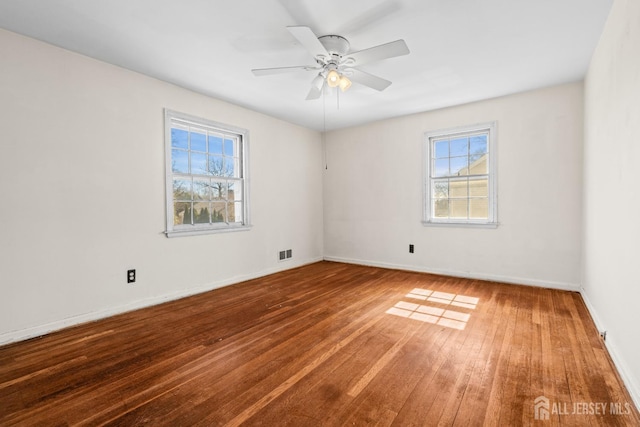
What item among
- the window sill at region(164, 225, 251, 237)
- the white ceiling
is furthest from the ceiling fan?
the window sill at region(164, 225, 251, 237)

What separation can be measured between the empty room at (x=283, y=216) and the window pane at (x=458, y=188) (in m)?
0.06

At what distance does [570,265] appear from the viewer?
12.4ft

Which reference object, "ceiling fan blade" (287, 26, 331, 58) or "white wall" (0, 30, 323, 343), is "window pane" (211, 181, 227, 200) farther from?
"ceiling fan blade" (287, 26, 331, 58)

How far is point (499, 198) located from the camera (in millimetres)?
4230

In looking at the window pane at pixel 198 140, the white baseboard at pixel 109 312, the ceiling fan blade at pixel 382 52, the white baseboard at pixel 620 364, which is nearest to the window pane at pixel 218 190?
the window pane at pixel 198 140

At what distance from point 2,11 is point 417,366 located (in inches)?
157

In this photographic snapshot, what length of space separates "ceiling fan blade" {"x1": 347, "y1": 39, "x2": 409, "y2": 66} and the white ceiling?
22 centimetres

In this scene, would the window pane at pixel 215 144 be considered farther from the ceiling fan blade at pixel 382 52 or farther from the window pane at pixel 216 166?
the ceiling fan blade at pixel 382 52

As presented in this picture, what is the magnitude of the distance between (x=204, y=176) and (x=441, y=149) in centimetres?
360

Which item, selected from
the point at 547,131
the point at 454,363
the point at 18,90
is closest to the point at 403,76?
the point at 547,131

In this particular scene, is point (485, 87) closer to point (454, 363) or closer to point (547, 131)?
point (547, 131)

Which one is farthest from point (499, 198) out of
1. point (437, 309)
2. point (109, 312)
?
point (109, 312)

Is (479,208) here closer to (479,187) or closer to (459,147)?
(479,187)

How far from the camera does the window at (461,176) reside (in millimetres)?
4340
